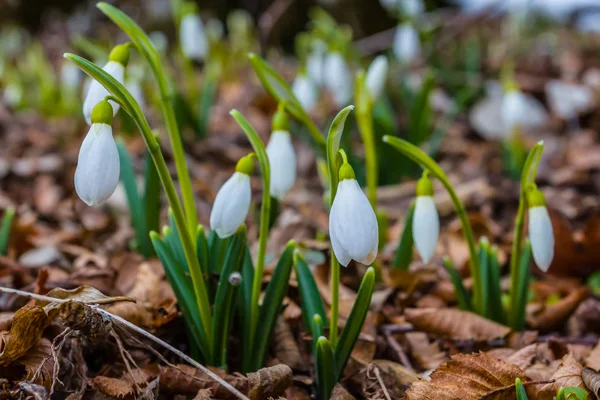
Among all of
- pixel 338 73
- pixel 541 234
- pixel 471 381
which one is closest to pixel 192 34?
pixel 338 73

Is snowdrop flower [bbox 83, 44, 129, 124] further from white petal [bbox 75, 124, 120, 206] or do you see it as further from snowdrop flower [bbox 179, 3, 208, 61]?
snowdrop flower [bbox 179, 3, 208, 61]

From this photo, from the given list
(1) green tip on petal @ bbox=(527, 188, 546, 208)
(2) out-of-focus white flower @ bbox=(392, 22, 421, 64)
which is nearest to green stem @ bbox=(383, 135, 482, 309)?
(1) green tip on petal @ bbox=(527, 188, 546, 208)

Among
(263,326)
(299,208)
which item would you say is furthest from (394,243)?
(263,326)

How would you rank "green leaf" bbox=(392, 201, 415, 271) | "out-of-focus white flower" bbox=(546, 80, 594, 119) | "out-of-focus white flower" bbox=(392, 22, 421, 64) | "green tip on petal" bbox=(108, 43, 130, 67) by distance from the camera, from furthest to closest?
1. "out-of-focus white flower" bbox=(546, 80, 594, 119)
2. "out-of-focus white flower" bbox=(392, 22, 421, 64)
3. "green leaf" bbox=(392, 201, 415, 271)
4. "green tip on petal" bbox=(108, 43, 130, 67)

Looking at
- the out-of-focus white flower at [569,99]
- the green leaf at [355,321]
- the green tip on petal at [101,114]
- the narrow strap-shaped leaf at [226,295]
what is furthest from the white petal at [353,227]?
the out-of-focus white flower at [569,99]

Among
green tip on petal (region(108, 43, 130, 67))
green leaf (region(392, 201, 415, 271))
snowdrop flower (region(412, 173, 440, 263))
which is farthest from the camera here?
green leaf (region(392, 201, 415, 271))

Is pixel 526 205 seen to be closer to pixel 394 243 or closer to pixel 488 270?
pixel 488 270
